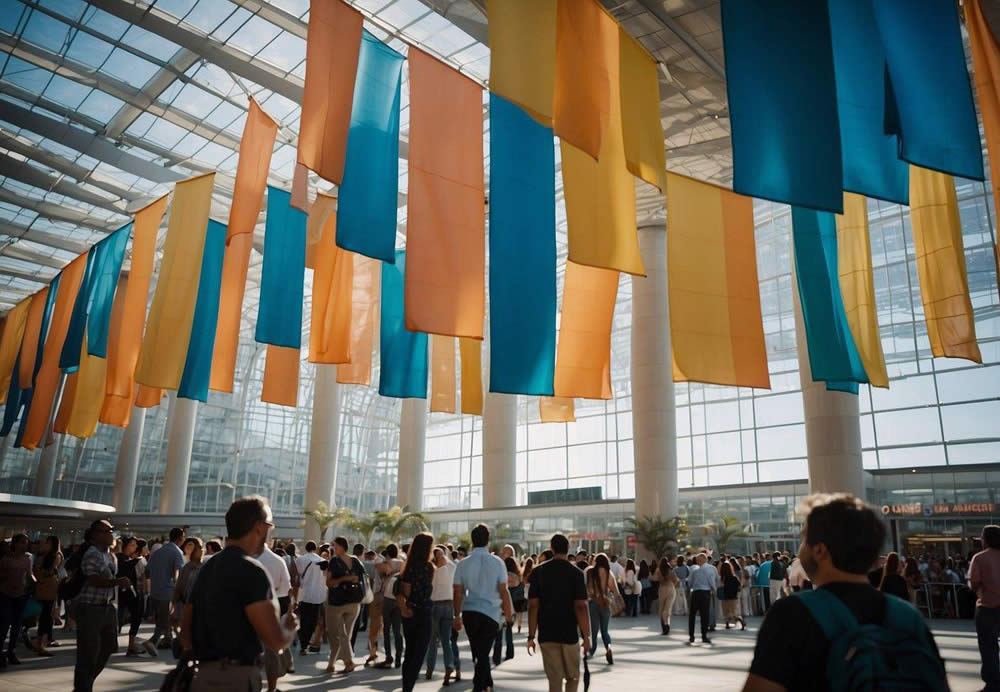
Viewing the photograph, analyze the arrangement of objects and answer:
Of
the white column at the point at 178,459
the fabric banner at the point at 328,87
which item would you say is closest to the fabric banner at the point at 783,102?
the fabric banner at the point at 328,87

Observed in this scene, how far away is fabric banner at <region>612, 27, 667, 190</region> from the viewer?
9.27 metres

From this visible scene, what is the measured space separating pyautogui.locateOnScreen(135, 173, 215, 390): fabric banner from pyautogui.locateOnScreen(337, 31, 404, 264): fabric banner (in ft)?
14.7

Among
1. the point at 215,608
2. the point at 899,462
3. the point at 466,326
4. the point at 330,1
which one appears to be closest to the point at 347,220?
the point at 466,326

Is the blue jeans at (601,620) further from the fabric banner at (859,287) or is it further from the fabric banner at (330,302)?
the fabric banner at (330,302)

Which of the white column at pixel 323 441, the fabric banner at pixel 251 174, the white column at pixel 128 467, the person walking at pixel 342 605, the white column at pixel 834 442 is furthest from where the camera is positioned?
the white column at pixel 128 467

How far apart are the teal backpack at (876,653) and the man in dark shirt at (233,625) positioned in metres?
2.46

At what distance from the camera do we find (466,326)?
906 cm

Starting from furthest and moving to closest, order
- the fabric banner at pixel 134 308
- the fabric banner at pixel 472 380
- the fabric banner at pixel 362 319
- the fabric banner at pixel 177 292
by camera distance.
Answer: the fabric banner at pixel 134 308, the fabric banner at pixel 362 319, the fabric banner at pixel 472 380, the fabric banner at pixel 177 292

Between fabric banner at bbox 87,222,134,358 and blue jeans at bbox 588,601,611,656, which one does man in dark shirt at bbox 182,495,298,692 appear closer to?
blue jeans at bbox 588,601,611,656

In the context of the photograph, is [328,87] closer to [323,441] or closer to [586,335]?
[586,335]

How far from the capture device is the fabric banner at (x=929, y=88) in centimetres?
820

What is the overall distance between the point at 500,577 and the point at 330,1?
24.3ft

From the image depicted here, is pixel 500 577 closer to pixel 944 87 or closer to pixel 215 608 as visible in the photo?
pixel 215 608

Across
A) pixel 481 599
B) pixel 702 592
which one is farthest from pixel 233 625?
pixel 702 592
